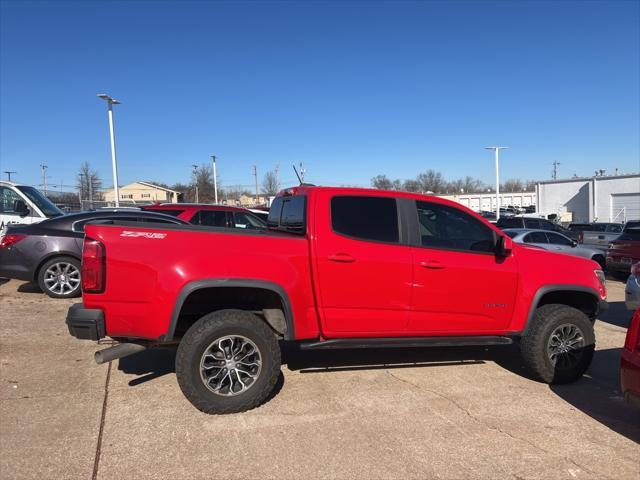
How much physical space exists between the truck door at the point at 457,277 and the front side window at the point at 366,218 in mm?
Result: 281

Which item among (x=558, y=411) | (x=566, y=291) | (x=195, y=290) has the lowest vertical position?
(x=558, y=411)

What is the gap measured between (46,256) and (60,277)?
0.42 meters

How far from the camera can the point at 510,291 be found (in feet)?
16.4

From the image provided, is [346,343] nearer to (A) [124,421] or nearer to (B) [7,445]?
(A) [124,421]

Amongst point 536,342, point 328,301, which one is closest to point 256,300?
point 328,301

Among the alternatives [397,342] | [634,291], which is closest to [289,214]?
[397,342]

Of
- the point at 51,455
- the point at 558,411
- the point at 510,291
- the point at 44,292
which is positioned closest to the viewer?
the point at 51,455

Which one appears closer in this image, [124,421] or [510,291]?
[124,421]

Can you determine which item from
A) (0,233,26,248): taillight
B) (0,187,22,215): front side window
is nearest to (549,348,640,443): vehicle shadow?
(0,233,26,248): taillight

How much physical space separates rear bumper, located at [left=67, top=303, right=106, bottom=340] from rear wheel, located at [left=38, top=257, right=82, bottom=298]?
493 cm

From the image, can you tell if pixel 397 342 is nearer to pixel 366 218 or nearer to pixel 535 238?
pixel 366 218

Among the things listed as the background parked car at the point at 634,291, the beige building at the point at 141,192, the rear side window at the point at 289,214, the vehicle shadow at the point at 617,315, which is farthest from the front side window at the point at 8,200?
Result: the beige building at the point at 141,192

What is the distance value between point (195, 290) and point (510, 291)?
3.07 metres

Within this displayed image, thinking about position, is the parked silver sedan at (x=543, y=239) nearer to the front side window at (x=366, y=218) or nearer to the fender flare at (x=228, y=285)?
the front side window at (x=366, y=218)
